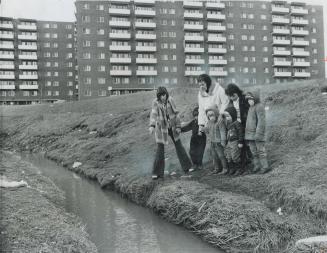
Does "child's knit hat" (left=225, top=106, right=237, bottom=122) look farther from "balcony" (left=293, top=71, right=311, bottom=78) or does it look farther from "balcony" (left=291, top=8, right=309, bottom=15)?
"balcony" (left=291, top=8, right=309, bottom=15)

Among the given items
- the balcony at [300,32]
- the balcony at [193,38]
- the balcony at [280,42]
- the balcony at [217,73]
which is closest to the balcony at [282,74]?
the balcony at [280,42]

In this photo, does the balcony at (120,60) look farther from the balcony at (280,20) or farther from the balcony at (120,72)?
the balcony at (280,20)

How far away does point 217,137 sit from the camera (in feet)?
31.0

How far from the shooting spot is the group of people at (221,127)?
8609mm

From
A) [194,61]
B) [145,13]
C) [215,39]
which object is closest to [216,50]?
[215,39]

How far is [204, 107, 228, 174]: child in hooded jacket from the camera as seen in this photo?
9.36m

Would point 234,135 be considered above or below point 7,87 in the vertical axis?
below

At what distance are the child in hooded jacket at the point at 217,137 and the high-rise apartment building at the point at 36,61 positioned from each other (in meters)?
78.9

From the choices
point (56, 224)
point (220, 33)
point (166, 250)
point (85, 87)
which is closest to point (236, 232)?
point (166, 250)

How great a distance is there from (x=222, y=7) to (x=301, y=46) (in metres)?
18.3

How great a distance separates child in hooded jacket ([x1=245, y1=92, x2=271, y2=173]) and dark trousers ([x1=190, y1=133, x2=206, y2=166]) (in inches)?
71.4

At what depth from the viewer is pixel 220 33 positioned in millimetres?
74812

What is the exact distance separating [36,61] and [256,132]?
8321cm

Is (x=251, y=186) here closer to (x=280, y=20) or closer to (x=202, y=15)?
(x=202, y=15)
